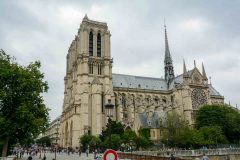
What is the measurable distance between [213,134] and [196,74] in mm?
30763

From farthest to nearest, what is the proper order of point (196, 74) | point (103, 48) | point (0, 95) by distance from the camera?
point (196, 74)
point (103, 48)
point (0, 95)

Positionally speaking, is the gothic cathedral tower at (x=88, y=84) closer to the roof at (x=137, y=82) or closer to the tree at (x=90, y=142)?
the tree at (x=90, y=142)

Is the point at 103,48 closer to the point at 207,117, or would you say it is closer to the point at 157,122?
the point at 157,122

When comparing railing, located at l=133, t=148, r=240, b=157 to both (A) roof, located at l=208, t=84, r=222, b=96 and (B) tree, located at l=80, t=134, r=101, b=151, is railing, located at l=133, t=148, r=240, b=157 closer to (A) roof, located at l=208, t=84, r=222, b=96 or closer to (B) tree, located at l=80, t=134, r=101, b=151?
(B) tree, located at l=80, t=134, r=101, b=151

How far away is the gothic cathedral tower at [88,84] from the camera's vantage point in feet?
228

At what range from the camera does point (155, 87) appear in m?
90.4

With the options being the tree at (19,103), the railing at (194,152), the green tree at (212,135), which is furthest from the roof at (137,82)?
the tree at (19,103)

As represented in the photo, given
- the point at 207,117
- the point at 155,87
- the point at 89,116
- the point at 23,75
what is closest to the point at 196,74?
the point at 155,87

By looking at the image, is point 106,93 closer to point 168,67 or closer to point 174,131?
point 174,131

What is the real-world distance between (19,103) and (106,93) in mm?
40168

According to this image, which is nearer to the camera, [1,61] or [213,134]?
[1,61]

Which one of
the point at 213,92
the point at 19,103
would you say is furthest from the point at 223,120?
the point at 19,103

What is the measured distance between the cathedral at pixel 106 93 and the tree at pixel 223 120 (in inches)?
394

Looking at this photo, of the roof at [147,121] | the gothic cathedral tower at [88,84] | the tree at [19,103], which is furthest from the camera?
the gothic cathedral tower at [88,84]
